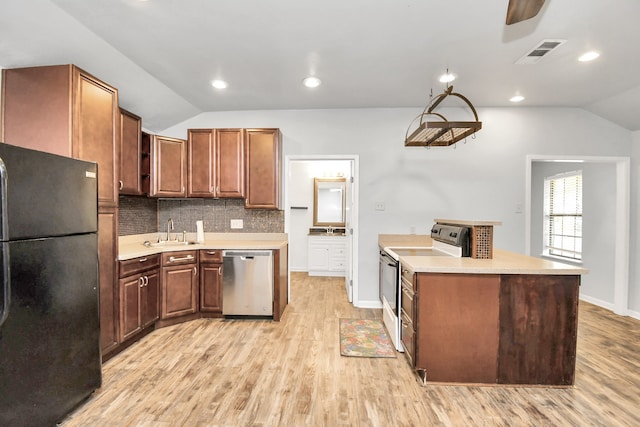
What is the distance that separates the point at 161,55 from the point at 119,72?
0.46 meters

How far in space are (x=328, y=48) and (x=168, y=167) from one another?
2285 mm

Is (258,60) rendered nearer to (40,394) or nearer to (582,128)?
(40,394)

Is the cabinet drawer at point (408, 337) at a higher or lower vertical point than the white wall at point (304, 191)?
lower

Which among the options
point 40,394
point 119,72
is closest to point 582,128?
point 119,72

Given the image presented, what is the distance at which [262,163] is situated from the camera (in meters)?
3.56

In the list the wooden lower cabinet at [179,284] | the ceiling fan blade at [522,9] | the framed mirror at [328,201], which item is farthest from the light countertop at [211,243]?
the ceiling fan blade at [522,9]

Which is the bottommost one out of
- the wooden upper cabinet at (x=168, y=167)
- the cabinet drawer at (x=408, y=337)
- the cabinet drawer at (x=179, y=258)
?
the cabinet drawer at (x=408, y=337)

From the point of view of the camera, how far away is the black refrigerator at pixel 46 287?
1.40 meters

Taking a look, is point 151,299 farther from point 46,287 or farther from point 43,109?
point 43,109

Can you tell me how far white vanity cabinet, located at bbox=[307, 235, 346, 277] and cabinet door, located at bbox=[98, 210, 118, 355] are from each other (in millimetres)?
3453

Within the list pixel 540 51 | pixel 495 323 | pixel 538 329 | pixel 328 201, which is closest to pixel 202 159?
pixel 328 201

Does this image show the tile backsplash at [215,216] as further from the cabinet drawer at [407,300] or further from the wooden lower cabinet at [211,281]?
the cabinet drawer at [407,300]

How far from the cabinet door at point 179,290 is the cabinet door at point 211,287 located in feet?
0.24

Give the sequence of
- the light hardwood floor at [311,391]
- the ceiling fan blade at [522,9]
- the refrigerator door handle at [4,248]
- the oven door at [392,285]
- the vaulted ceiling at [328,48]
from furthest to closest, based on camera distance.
A: the oven door at [392,285]
the vaulted ceiling at [328,48]
the light hardwood floor at [311,391]
the refrigerator door handle at [4,248]
the ceiling fan blade at [522,9]
